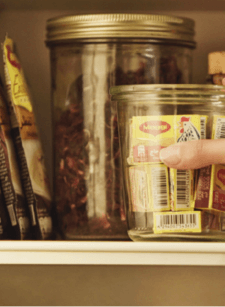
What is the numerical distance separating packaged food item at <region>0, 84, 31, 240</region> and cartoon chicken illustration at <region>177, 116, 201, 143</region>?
249 millimetres

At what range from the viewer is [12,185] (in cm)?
57

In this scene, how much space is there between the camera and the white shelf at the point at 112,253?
473 millimetres

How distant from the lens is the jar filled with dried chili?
583 millimetres

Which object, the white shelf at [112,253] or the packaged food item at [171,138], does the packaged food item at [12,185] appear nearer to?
the white shelf at [112,253]

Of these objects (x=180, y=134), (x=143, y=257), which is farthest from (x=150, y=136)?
(x=143, y=257)

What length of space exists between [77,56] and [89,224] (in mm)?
254

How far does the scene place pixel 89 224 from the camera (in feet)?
1.94

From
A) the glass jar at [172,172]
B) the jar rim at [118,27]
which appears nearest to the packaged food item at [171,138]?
the glass jar at [172,172]

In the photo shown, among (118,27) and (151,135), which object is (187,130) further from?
(118,27)

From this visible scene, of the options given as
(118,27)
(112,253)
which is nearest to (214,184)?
(112,253)

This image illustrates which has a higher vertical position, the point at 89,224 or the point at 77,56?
the point at 77,56

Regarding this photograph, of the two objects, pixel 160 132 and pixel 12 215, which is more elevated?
pixel 160 132

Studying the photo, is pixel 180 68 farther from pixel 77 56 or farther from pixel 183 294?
pixel 183 294

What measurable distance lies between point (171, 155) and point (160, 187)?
5 cm
